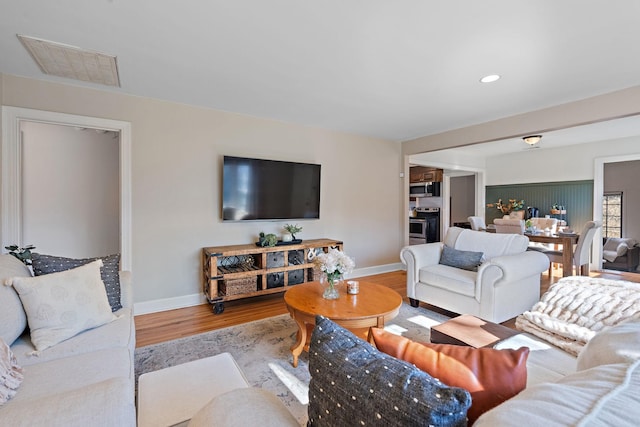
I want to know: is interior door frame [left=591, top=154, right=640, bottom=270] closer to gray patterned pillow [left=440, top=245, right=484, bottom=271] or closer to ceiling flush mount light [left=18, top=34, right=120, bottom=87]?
gray patterned pillow [left=440, top=245, right=484, bottom=271]

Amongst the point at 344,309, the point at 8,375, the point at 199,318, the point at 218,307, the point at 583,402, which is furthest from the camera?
the point at 218,307

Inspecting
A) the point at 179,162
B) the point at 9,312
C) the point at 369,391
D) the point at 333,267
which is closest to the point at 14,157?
the point at 179,162

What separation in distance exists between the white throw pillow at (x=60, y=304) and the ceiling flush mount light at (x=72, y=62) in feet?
5.44

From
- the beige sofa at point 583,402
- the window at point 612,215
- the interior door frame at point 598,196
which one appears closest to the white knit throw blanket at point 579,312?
the beige sofa at point 583,402

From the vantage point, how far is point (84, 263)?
80.0 inches

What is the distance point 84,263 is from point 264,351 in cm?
144

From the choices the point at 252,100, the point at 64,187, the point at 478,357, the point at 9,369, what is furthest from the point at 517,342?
the point at 64,187

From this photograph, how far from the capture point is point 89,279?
1.83 meters

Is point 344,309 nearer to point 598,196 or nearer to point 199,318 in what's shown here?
point 199,318

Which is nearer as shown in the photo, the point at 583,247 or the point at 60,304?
the point at 60,304

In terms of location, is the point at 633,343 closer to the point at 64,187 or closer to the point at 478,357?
the point at 478,357

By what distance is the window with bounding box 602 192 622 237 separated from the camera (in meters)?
6.20

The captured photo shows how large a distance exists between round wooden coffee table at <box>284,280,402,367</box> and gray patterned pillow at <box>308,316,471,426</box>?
1.21m

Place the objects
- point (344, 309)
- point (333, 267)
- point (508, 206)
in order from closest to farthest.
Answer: point (344, 309) < point (333, 267) < point (508, 206)
